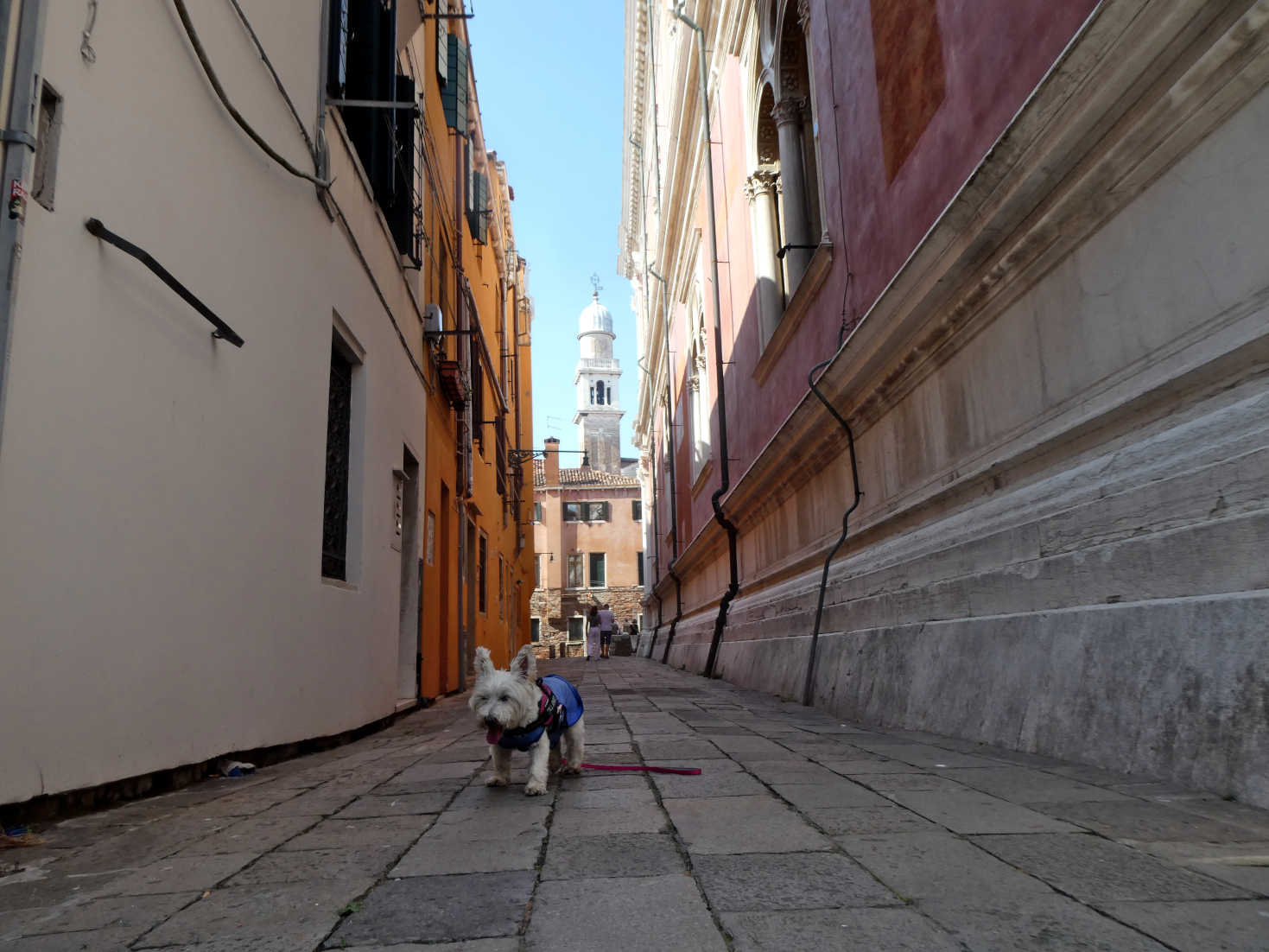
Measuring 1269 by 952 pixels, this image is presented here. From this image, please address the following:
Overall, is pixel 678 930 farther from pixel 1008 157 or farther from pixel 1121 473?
pixel 1008 157

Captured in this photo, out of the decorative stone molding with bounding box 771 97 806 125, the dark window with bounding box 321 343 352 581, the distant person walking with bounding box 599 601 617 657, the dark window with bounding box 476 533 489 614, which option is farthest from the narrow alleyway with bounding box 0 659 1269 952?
the distant person walking with bounding box 599 601 617 657

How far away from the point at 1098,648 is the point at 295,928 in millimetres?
2627

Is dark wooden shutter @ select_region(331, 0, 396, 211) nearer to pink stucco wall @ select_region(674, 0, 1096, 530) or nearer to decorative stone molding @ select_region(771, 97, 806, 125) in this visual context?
pink stucco wall @ select_region(674, 0, 1096, 530)

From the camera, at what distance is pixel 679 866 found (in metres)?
2.08

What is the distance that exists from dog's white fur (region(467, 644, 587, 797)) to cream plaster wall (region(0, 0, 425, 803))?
4.04 ft

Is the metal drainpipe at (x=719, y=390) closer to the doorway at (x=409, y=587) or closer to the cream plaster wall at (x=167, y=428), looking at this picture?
the doorway at (x=409, y=587)

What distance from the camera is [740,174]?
11.8 m

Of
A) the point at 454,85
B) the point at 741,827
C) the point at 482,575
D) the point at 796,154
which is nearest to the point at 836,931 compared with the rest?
the point at 741,827

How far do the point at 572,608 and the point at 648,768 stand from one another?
4597 cm

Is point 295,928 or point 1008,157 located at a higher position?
point 1008,157

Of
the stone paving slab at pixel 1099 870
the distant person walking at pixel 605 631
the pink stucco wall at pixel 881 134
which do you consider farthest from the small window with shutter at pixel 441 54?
the distant person walking at pixel 605 631

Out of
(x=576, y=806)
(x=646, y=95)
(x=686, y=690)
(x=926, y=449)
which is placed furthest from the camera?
(x=646, y=95)

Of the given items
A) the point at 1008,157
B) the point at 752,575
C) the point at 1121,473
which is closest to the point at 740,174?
the point at 752,575

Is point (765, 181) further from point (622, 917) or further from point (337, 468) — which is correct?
point (622, 917)
